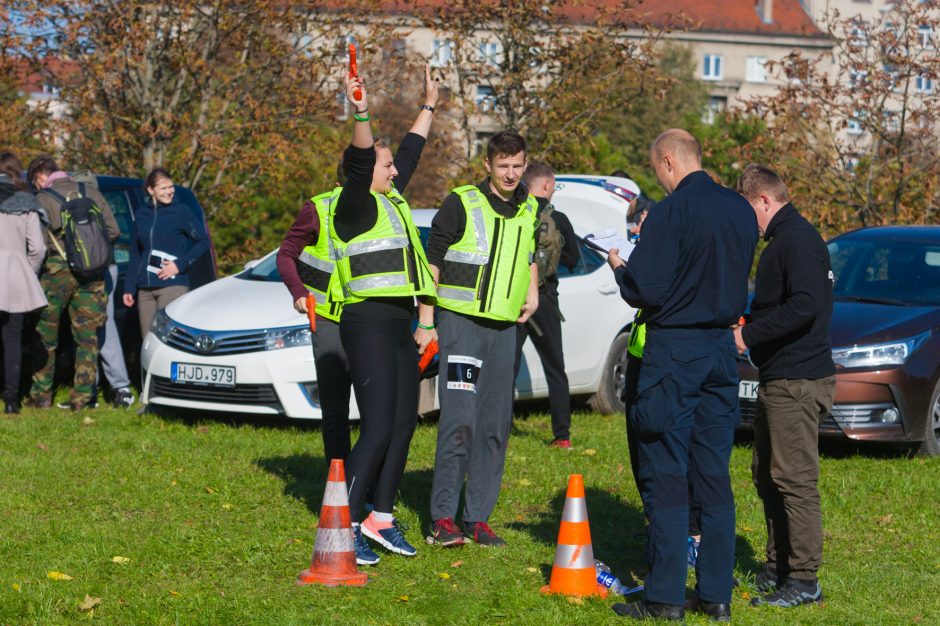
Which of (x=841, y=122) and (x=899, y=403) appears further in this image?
(x=841, y=122)

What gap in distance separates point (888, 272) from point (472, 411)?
4658mm

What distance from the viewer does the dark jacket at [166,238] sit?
37.0 ft

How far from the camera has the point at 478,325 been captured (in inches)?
265

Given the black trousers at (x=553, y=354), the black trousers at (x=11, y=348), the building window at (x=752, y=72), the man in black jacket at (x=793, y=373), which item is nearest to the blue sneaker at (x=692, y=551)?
the man in black jacket at (x=793, y=373)

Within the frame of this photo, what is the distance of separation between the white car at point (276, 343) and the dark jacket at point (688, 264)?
464 cm

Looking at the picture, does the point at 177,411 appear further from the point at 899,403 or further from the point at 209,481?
the point at 899,403

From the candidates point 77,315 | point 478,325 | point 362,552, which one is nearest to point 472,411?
point 478,325

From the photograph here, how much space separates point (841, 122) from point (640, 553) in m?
10.1

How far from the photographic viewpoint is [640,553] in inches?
267

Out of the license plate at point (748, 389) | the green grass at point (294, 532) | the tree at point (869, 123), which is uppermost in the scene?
the tree at point (869, 123)

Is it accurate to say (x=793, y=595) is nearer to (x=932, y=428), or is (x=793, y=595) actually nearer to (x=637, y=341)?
(x=637, y=341)

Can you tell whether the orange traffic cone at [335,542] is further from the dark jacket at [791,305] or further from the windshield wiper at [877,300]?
the windshield wiper at [877,300]

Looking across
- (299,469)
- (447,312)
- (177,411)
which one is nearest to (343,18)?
(177,411)

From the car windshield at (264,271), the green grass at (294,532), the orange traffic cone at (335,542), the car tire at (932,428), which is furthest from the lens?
the car windshield at (264,271)
